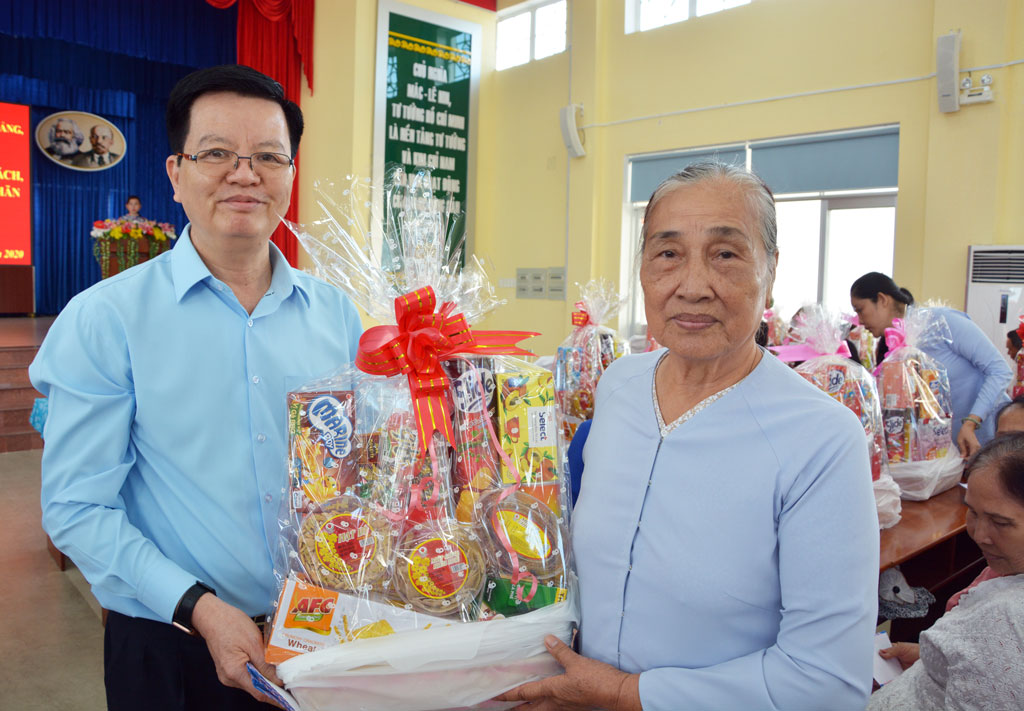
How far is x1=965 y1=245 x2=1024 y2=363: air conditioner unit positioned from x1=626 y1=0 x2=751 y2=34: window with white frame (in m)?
3.13

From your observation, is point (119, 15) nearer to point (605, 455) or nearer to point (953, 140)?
point (953, 140)

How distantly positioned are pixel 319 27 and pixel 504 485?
7269 mm

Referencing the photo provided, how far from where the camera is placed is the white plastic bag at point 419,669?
0.90 metres

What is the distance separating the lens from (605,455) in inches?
44.9

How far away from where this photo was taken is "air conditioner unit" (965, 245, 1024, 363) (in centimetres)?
482

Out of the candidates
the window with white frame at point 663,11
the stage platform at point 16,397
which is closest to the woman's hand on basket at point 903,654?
the window with white frame at point 663,11

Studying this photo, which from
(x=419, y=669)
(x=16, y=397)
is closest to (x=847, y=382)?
(x=419, y=669)

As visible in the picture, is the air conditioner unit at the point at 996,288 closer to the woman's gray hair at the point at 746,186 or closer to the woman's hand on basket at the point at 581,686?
the woman's gray hair at the point at 746,186

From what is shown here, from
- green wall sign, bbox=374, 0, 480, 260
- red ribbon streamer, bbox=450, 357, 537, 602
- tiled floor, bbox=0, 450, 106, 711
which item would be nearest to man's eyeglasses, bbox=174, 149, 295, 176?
red ribbon streamer, bbox=450, 357, 537, 602

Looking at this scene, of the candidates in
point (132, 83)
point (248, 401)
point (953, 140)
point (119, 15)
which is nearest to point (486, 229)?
point (119, 15)

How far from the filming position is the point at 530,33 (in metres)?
8.00

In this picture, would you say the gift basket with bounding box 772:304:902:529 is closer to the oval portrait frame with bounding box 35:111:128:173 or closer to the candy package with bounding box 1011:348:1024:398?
the candy package with bounding box 1011:348:1024:398

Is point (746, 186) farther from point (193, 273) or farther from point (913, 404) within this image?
point (913, 404)

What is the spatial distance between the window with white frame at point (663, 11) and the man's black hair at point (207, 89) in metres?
6.24
